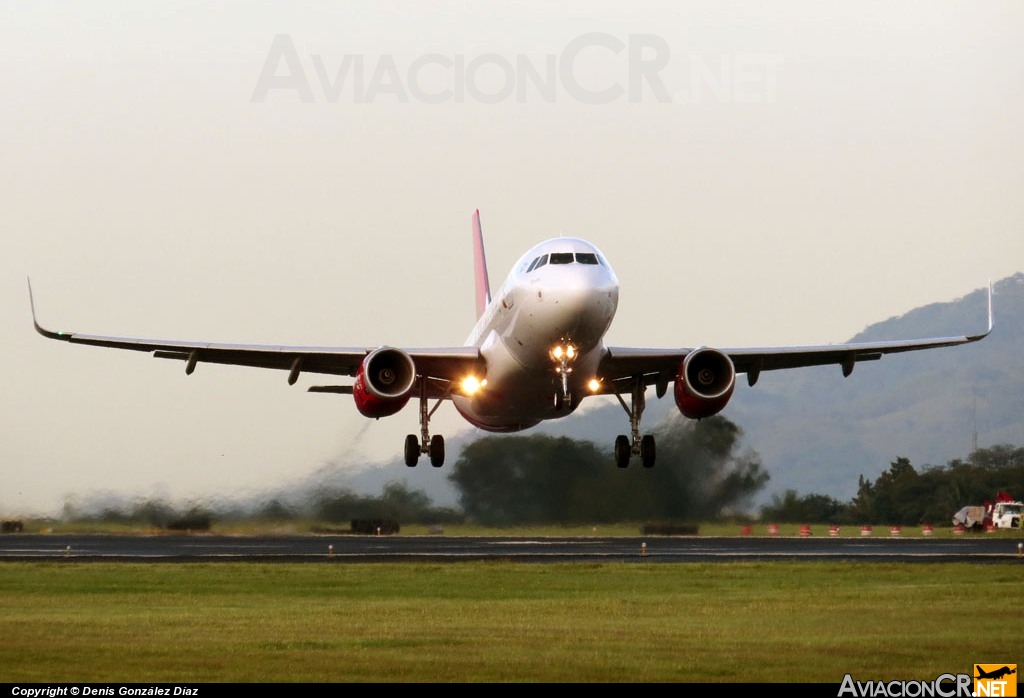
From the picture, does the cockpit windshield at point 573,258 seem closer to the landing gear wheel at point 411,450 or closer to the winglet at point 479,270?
the landing gear wheel at point 411,450

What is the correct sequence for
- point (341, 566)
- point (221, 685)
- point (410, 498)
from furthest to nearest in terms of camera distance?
point (410, 498) < point (341, 566) < point (221, 685)

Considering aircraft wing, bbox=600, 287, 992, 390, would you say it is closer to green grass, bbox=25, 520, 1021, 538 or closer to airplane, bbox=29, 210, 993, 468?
airplane, bbox=29, 210, 993, 468

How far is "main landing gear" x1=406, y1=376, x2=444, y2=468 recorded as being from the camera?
1673 inches

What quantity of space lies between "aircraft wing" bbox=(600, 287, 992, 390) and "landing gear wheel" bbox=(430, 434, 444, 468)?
17.2 ft

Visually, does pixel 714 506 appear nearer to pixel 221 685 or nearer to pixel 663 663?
pixel 663 663

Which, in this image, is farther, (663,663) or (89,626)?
(89,626)

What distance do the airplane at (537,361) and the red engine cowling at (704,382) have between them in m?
0.02

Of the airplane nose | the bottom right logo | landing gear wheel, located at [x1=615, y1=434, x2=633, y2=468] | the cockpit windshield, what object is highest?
the cockpit windshield

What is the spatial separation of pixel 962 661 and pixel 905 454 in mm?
68878

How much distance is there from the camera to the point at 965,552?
58312 mm

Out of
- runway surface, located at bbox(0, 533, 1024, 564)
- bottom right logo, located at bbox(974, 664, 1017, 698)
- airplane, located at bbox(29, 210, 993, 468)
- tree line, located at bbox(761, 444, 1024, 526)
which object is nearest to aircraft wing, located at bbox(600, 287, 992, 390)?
airplane, located at bbox(29, 210, 993, 468)

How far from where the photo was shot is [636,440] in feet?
135

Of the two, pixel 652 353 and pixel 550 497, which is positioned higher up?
pixel 652 353

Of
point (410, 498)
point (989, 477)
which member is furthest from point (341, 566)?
point (989, 477)
